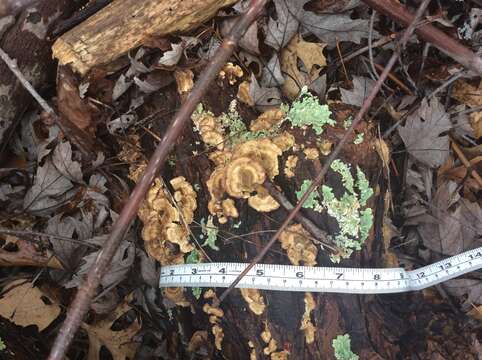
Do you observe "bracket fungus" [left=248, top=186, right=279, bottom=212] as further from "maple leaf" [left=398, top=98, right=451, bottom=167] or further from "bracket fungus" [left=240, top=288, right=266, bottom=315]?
"maple leaf" [left=398, top=98, right=451, bottom=167]

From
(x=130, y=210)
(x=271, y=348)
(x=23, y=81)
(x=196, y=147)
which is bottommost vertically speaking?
(x=271, y=348)

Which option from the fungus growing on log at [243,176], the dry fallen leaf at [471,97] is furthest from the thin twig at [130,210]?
the dry fallen leaf at [471,97]

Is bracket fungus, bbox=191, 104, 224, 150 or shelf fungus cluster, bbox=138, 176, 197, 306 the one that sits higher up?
bracket fungus, bbox=191, 104, 224, 150

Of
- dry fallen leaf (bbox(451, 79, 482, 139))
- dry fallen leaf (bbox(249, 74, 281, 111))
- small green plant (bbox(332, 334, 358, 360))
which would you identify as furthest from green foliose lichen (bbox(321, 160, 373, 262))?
dry fallen leaf (bbox(451, 79, 482, 139))

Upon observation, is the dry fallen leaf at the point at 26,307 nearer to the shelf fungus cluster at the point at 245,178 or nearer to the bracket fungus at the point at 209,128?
the shelf fungus cluster at the point at 245,178

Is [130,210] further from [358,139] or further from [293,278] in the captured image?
[358,139]

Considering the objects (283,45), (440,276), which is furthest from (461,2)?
(440,276)

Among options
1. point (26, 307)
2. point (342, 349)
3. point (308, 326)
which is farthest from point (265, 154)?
point (26, 307)
